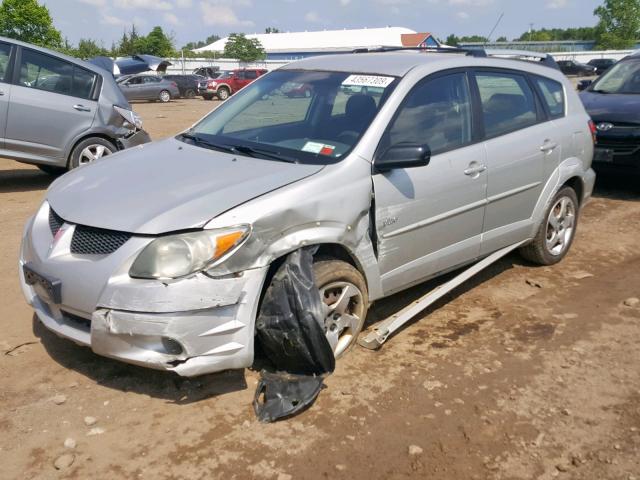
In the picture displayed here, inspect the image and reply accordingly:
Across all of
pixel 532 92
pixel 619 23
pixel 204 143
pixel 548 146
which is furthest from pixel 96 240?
pixel 619 23

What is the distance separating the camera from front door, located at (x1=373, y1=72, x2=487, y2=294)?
3951 mm

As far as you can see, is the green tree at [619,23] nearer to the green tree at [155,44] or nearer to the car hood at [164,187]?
the green tree at [155,44]

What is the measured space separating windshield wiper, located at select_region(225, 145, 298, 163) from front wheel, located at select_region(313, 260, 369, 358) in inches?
26.5

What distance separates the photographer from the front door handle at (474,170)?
14.4 ft

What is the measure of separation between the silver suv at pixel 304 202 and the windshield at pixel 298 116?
1 centimetres

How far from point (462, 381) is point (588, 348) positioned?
104 cm

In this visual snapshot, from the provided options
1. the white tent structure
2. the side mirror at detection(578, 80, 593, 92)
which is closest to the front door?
the side mirror at detection(578, 80, 593, 92)

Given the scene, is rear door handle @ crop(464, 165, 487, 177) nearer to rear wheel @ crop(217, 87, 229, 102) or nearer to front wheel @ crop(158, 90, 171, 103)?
front wheel @ crop(158, 90, 171, 103)

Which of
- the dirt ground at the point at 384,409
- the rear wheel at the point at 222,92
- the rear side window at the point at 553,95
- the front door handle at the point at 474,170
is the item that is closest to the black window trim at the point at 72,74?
the dirt ground at the point at 384,409

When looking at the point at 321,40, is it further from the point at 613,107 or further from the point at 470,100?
the point at 470,100

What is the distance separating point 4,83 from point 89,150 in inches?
49.9

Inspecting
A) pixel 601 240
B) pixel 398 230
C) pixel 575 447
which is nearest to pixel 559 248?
pixel 601 240

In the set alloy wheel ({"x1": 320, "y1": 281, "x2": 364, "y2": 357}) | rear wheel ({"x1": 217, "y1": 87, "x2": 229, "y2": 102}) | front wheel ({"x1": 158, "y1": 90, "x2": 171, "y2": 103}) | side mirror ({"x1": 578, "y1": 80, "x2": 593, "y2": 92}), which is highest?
rear wheel ({"x1": 217, "y1": 87, "x2": 229, "y2": 102})

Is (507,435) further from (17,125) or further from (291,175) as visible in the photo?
(17,125)
